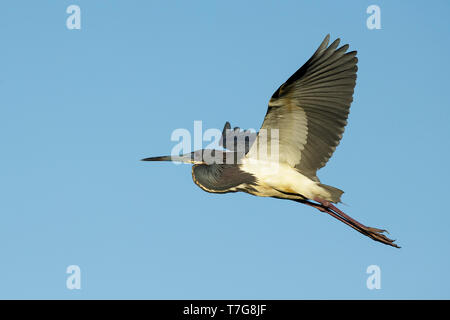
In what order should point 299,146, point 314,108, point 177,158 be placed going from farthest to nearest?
point 177,158, point 299,146, point 314,108

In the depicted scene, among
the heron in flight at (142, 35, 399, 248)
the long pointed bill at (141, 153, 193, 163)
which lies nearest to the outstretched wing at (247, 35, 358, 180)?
the heron in flight at (142, 35, 399, 248)

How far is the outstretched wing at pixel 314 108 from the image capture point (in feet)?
28.2

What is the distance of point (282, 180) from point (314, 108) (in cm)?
120

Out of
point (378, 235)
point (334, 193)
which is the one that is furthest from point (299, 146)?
point (378, 235)

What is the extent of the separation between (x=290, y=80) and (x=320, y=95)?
0.54 metres

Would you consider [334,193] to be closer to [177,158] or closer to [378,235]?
[378,235]

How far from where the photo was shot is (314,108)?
8938mm

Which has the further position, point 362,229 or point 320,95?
point 362,229

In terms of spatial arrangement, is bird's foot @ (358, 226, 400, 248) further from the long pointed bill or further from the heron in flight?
the long pointed bill

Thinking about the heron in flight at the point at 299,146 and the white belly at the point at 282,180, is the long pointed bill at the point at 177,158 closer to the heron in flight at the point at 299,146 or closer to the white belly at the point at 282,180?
the heron in flight at the point at 299,146

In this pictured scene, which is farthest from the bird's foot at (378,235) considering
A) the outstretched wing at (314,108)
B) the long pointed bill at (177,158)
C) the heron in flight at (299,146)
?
the long pointed bill at (177,158)
